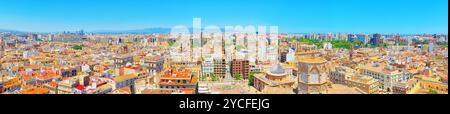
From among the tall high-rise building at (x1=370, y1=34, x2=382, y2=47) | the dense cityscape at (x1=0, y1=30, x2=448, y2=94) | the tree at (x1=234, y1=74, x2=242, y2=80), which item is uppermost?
the tall high-rise building at (x1=370, y1=34, x2=382, y2=47)

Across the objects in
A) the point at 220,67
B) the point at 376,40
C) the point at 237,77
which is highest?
the point at 376,40

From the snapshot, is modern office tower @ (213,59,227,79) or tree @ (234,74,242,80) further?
modern office tower @ (213,59,227,79)

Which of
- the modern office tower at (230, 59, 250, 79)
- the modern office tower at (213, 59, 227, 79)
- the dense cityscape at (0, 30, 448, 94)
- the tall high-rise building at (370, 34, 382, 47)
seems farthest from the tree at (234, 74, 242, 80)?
the tall high-rise building at (370, 34, 382, 47)

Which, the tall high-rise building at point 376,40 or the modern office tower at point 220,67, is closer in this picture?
the modern office tower at point 220,67

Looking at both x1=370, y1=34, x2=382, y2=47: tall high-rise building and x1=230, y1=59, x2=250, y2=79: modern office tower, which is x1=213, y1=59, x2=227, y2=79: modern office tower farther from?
x1=370, y1=34, x2=382, y2=47: tall high-rise building

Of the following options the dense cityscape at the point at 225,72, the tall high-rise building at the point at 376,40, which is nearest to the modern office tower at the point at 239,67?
the dense cityscape at the point at 225,72

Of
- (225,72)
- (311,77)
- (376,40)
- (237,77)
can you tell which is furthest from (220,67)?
(376,40)

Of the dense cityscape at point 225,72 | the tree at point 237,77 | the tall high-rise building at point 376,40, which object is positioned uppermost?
the tall high-rise building at point 376,40

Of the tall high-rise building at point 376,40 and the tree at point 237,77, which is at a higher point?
the tall high-rise building at point 376,40

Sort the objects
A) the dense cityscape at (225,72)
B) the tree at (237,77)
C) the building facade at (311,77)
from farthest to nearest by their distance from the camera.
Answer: the tree at (237,77) → the dense cityscape at (225,72) → the building facade at (311,77)

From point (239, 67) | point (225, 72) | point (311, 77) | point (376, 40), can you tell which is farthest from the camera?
point (376, 40)

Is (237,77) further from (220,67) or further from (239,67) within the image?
(220,67)

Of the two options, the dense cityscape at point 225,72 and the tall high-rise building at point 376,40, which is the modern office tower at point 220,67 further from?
the tall high-rise building at point 376,40
